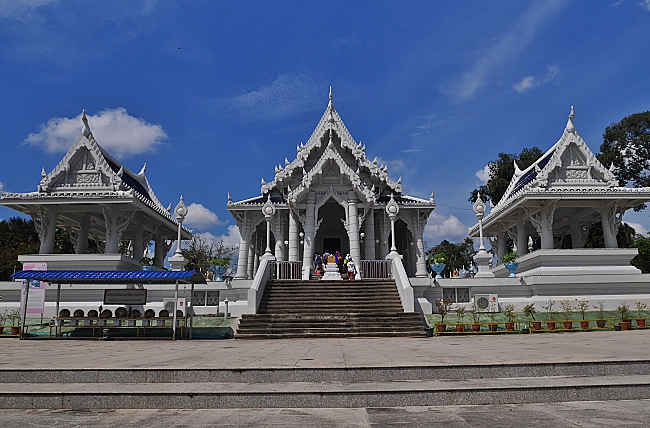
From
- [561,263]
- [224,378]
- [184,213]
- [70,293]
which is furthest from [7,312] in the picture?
[561,263]

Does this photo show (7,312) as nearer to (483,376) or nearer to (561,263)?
(483,376)

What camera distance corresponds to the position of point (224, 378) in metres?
7.00

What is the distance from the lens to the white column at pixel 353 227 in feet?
77.9

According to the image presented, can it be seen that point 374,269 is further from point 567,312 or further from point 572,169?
point 572,169

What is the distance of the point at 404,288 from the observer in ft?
58.9

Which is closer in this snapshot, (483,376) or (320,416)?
(320,416)

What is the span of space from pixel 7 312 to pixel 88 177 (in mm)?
7045

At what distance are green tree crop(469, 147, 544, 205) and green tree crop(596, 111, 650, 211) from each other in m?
5.41

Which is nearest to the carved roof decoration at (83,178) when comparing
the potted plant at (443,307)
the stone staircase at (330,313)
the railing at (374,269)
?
the stone staircase at (330,313)

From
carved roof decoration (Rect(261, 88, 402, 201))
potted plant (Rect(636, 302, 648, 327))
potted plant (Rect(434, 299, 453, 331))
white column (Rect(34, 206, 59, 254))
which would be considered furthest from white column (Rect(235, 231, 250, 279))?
potted plant (Rect(636, 302, 648, 327))

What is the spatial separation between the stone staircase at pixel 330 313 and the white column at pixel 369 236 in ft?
18.5

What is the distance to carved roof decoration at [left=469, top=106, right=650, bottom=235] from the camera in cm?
2255

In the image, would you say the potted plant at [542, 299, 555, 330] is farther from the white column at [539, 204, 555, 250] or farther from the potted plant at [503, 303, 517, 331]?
the white column at [539, 204, 555, 250]

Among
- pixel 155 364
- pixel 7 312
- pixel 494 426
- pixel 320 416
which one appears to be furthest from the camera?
pixel 7 312
